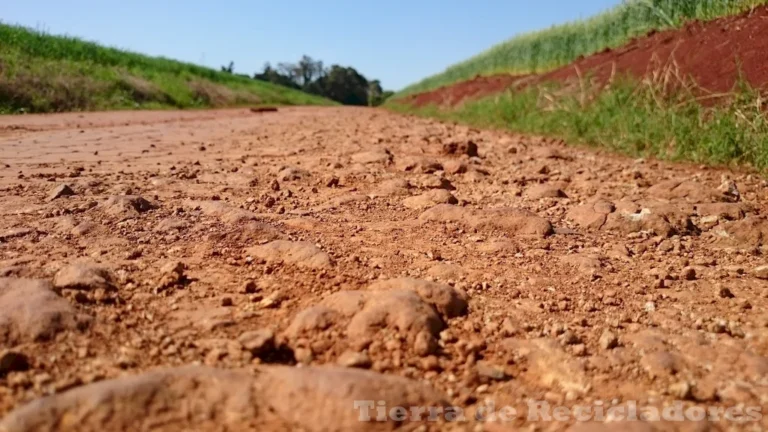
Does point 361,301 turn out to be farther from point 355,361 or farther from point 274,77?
point 274,77

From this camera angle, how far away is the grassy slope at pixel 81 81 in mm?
10180

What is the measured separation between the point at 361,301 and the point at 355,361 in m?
0.29

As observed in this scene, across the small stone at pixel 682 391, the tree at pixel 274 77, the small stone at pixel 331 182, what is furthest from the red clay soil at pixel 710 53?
the tree at pixel 274 77

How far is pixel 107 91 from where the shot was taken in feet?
41.7

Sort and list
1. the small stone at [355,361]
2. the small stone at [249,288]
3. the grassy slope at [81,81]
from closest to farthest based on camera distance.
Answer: the small stone at [355,361] < the small stone at [249,288] < the grassy slope at [81,81]

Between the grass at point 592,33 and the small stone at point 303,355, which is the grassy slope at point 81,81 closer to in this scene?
the grass at point 592,33

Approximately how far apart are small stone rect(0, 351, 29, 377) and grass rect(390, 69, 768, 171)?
456 cm

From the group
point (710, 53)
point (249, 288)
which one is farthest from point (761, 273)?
point (710, 53)

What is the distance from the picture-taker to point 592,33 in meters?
15.6

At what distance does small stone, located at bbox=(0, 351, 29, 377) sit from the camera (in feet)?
4.20

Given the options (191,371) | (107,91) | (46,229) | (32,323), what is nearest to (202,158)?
(46,229)

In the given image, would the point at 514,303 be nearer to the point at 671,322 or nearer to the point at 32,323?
the point at 671,322

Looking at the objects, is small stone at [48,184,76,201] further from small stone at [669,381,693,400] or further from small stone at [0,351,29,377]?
small stone at [669,381,693,400]

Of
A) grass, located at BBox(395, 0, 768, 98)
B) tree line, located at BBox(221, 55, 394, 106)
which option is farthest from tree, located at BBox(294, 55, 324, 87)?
grass, located at BBox(395, 0, 768, 98)
